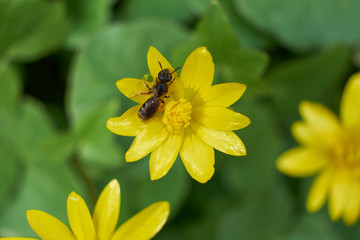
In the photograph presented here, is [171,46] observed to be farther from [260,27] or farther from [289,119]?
[289,119]

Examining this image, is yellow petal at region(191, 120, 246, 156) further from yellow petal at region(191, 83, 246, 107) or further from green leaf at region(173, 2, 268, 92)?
green leaf at region(173, 2, 268, 92)

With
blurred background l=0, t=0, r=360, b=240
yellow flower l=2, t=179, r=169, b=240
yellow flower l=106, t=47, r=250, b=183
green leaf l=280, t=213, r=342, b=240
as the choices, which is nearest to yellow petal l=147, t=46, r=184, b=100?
yellow flower l=106, t=47, r=250, b=183

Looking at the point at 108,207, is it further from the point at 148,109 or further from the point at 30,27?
the point at 30,27

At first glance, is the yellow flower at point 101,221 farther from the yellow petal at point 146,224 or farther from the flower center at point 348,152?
the flower center at point 348,152

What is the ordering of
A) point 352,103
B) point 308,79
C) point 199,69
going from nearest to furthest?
point 199,69 < point 352,103 < point 308,79

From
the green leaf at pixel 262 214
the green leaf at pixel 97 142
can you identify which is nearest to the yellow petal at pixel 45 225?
the green leaf at pixel 97 142

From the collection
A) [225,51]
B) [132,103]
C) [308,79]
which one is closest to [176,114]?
[225,51]
